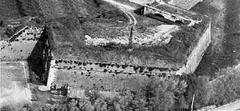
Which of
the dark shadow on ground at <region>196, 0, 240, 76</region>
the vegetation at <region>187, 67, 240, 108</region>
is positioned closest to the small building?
the dark shadow on ground at <region>196, 0, 240, 76</region>

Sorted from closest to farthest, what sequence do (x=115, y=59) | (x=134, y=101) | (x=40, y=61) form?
(x=134, y=101), (x=115, y=59), (x=40, y=61)

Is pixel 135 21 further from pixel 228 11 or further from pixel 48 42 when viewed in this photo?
pixel 228 11

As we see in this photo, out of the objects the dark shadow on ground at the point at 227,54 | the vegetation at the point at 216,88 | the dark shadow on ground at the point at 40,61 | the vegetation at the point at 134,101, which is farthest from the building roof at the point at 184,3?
the vegetation at the point at 134,101

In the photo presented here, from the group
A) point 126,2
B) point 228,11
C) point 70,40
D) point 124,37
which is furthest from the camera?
point 228,11

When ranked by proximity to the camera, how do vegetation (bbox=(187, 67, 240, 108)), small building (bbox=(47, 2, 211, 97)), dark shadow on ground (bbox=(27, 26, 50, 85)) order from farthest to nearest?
dark shadow on ground (bbox=(27, 26, 50, 85))
small building (bbox=(47, 2, 211, 97))
vegetation (bbox=(187, 67, 240, 108))

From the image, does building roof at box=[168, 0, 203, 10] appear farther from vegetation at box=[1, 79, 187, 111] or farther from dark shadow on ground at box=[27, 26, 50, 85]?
vegetation at box=[1, 79, 187, 111]

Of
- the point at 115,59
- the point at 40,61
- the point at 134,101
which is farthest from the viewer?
the point at 40,61

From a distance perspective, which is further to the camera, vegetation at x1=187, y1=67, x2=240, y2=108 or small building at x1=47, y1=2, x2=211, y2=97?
small building at x1=47, y1=2, x2=211, y2=97

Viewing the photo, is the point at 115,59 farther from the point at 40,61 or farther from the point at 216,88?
the point at 216,88

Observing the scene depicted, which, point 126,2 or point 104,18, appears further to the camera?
point 126,2

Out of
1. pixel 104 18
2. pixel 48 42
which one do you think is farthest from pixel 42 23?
pixel 104 18

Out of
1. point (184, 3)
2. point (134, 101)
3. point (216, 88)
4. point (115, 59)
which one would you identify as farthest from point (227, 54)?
point (134, 101)
